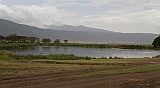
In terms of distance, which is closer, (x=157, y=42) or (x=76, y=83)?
(x=76, y=83)

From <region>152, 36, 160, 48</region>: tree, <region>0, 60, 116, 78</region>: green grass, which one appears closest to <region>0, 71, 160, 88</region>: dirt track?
<region>0, 60, 116, 78</region>: green grass

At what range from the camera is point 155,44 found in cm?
10488

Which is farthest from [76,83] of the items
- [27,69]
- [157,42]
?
[157,42]

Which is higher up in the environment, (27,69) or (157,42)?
(157,42)

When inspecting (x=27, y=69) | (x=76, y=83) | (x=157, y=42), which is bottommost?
(x=76, y=83)

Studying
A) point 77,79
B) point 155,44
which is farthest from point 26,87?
point 155,44

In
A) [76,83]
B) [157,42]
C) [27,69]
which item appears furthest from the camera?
[157,42]

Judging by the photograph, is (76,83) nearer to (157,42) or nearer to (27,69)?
(27,69)

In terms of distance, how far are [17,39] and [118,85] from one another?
150 meters

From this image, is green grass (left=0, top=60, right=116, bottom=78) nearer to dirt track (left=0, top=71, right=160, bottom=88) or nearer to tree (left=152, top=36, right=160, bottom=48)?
dirt track (left=0, top=71, right=160, bottom=88)

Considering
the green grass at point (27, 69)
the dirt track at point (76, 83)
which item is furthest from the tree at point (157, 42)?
the dirt track at point (76, 83)

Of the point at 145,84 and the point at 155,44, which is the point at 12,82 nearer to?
the point at 145,84

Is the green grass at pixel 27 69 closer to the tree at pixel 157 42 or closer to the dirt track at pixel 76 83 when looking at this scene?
the dirt track at pixel 76 83

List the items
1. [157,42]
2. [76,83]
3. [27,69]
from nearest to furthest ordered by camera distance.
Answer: [76,83], [27,69], [157,42]
